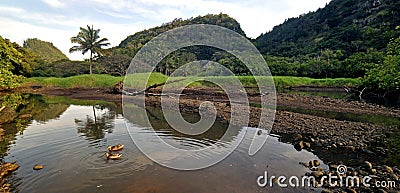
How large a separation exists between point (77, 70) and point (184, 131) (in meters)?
56.2

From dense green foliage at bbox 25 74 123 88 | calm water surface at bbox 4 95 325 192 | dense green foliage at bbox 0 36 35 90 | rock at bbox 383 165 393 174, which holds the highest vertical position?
dense green foliage at bbox 0 36 35 90

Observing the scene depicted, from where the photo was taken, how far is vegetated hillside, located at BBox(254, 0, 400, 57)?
7975 centimetres

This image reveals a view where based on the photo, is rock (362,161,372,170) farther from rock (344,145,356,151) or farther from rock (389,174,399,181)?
rock (344,145,356,151)

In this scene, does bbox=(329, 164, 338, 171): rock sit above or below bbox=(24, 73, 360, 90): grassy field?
below

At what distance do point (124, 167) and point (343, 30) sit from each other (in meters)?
115

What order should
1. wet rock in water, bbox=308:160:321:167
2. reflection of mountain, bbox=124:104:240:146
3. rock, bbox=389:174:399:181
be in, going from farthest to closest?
reflection of mountain, bbox=124:104:240:146 → wet rock in water, bbox=308:160:321:167 → rock, bbox=389:174:399:181

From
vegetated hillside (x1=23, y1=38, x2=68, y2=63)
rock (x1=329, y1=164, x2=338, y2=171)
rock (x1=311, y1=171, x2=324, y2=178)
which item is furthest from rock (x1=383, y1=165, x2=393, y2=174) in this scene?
vegetated hillside (x1=23, y1=38, x2=68, y2=63)

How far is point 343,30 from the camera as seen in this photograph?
333 ft

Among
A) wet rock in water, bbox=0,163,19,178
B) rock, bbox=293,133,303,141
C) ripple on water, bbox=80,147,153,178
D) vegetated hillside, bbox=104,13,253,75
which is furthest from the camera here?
vegetated hillside, bbox=104,13,253,75

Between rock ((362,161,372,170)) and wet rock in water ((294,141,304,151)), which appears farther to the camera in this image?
wet rock in water ((294,141,304,151))

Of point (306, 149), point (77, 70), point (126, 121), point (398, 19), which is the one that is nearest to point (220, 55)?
point (77, 70)

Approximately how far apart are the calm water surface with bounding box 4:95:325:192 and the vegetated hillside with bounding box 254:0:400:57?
7318cm

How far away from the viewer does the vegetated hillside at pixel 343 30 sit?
79.8 m

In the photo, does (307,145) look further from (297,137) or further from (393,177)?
(393,177)
